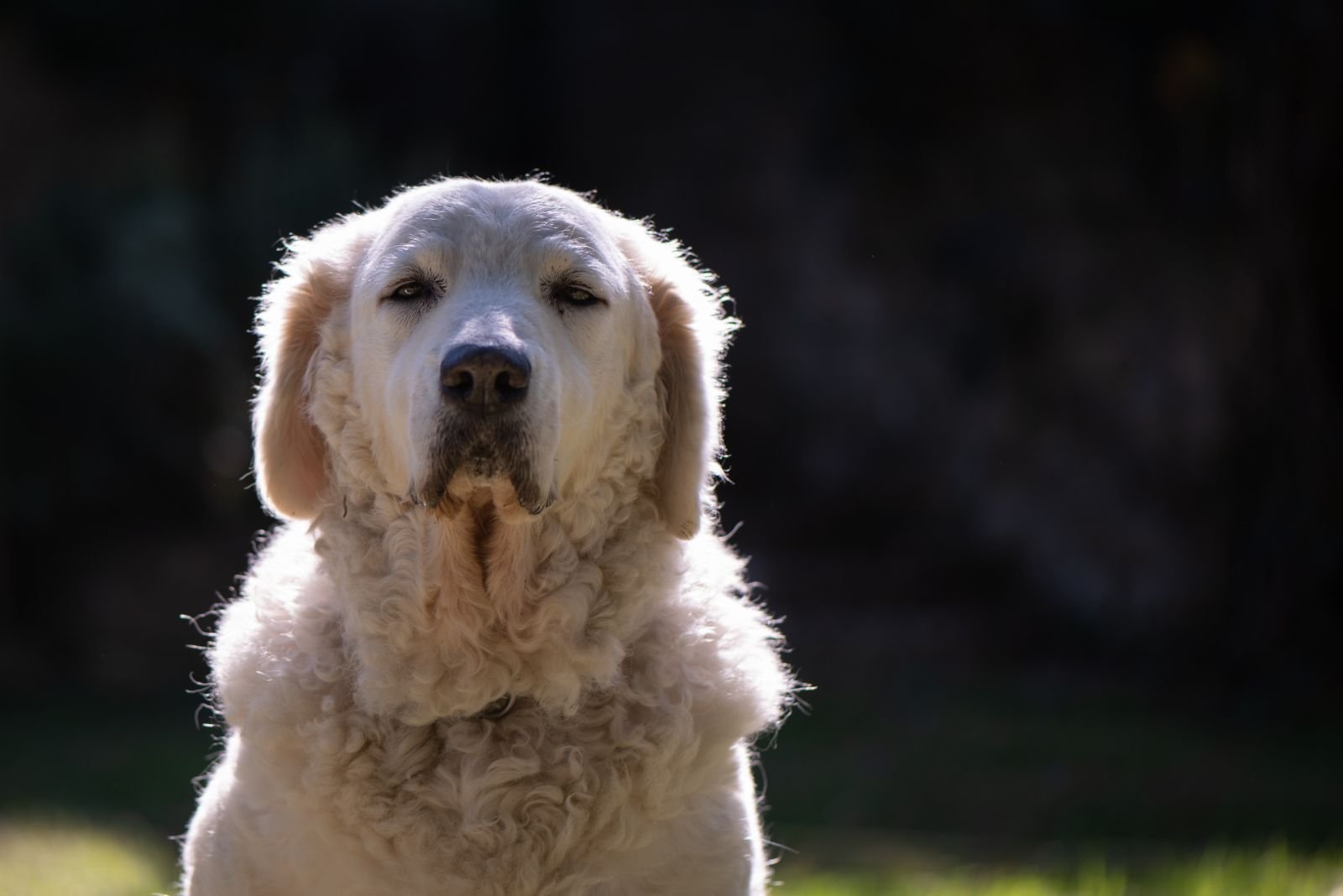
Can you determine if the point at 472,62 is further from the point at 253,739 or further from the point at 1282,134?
the point at 253,739

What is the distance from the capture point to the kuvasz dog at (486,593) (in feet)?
9.53

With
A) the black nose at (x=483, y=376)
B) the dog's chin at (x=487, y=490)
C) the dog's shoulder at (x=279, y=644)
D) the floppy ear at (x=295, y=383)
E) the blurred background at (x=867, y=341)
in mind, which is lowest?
the dog's shoulder at (x=279, y=644)

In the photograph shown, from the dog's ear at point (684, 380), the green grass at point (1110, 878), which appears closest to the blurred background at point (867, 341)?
the green grass at point (1110, 878)

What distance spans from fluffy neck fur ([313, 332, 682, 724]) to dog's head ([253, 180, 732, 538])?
0.18 feet

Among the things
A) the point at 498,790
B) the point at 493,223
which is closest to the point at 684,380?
the point at 493,223

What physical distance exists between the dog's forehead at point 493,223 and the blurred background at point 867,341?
573 centimetres

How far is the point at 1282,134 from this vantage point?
9367 mm

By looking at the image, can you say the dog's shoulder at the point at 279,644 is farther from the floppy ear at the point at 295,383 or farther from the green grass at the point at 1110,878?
the green grass at the point at 1110,878

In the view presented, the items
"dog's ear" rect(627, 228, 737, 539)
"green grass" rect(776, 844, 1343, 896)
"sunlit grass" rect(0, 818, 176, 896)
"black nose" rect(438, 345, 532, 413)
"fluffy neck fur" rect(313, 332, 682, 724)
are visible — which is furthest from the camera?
"sunlit grass" rect(0, 818, 176, 896)

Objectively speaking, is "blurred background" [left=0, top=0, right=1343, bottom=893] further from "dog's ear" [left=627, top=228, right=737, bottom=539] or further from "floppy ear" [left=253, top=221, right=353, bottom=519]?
"floppy ear" [left=253, top=221, right=353, bottom=519]

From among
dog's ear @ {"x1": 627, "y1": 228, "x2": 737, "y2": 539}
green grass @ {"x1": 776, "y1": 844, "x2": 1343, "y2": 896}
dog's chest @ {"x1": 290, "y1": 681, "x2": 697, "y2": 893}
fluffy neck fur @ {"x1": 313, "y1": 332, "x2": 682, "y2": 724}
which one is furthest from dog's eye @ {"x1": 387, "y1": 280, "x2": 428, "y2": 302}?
green grass @ {"x1": 776, "y1": 844, "x2": 1343, "y2": 896}

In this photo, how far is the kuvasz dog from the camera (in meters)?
2.90

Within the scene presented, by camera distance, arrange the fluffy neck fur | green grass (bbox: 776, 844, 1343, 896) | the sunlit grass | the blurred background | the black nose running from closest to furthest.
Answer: the black nose → the fluffy neck fur → green grass (bbox: 776, 844, 1343, 896) → the sunlit grass → the blurred background

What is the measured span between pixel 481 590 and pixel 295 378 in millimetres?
746
